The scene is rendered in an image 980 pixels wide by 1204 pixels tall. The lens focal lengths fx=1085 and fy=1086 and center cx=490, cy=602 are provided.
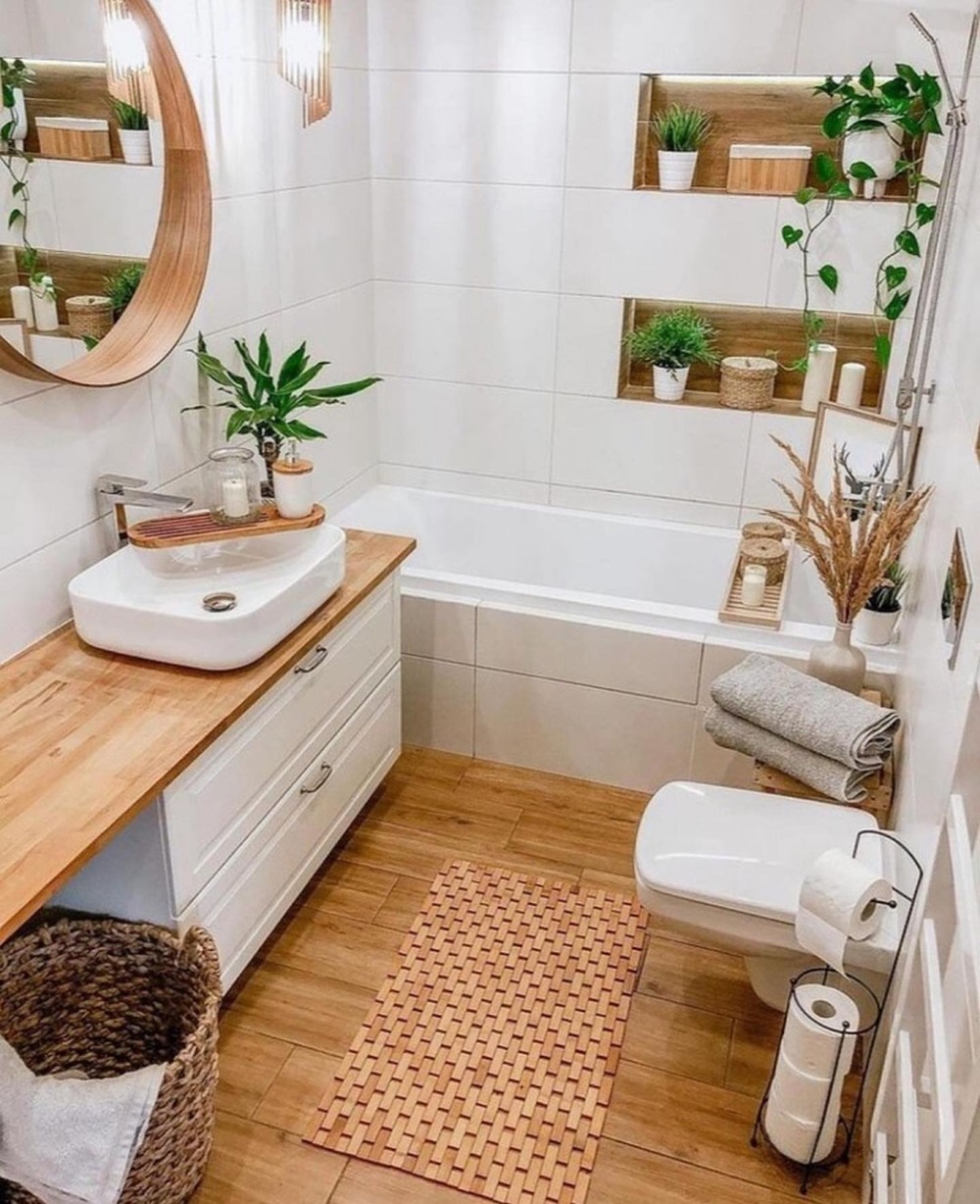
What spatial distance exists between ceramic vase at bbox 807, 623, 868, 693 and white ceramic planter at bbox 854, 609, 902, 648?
0.32 metres

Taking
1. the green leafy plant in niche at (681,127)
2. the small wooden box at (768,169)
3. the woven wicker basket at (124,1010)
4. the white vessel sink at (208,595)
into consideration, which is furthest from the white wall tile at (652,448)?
the woven wicker basket at (124,1010)

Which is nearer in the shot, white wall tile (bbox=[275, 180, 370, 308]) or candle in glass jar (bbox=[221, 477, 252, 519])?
candle in glass jar (bbox=[221, 477, 252, 519])

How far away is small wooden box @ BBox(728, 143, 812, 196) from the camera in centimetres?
308

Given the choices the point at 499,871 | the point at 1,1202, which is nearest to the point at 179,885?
the point at 1,1202

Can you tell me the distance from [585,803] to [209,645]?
132 centimetres

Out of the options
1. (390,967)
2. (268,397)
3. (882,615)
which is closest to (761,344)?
(882,615)

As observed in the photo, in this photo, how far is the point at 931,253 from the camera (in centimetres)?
275

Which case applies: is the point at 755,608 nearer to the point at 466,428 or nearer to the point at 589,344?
the point at 589,344

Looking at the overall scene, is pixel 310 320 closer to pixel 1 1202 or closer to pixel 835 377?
pixel 835 377

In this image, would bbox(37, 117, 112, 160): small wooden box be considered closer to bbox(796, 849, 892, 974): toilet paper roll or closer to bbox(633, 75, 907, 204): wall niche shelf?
bbox(633, 75, 907, 204): wall niche shelf

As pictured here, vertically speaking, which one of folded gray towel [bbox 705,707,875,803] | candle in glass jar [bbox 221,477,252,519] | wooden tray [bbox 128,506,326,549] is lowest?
folded gray towel [bbox 705,707,875,803]

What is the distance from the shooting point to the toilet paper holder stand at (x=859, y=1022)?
6.06ft

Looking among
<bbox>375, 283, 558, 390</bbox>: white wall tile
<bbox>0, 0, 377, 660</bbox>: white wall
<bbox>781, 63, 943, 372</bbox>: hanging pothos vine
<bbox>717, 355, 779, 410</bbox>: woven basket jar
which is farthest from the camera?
<bbox>375, 283, 558, 390</bbox>: white wall tile

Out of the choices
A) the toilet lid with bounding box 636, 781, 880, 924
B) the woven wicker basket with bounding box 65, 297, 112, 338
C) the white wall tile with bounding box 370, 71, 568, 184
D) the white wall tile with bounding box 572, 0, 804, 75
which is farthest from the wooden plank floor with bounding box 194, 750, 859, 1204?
the white wall tile with bounding box 572, 0, 804, 75
